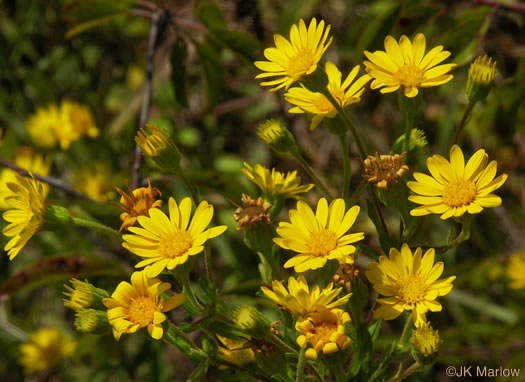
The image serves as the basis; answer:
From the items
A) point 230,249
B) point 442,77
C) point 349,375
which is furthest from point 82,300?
point 230,249

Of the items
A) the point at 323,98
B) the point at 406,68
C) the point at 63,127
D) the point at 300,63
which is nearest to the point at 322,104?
the point at 323,98

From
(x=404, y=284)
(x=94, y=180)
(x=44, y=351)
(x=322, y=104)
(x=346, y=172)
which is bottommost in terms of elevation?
(x=44, y=351)

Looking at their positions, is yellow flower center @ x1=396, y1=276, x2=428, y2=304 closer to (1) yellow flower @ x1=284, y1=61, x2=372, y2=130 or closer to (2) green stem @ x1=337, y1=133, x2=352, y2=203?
(2) green stem @ x1=337, y1=133, x2=352, y2=203

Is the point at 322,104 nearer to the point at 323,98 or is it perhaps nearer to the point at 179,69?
the point at 323,98

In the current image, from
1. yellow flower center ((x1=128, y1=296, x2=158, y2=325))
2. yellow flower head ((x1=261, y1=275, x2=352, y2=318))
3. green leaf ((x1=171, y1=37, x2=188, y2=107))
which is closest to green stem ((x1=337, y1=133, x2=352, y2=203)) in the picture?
yellow flower head ((x1=261, y1=275, x2=352, y2=318))

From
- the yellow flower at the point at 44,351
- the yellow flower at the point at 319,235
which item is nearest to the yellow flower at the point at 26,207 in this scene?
the yellow flower at the point at 319,235

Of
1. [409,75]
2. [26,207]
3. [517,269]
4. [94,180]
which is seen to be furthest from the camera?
[94,180]

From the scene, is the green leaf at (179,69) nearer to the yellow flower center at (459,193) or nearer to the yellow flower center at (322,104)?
the yellow flower center at (322,104)
